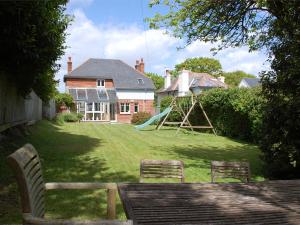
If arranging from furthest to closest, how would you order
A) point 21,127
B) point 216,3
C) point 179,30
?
point 21,127, point 179,30, point 216,3

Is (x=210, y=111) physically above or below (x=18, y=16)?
below

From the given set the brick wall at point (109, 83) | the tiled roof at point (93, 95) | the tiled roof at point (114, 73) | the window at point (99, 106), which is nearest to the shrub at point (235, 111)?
the window at point (99, 106)

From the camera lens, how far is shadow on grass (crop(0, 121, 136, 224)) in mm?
6051

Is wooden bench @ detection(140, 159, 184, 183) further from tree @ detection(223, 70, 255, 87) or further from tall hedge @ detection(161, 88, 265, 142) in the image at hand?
tree @ detection(223, 70, 255, 87)

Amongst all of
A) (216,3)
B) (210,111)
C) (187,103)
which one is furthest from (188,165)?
(187,103)

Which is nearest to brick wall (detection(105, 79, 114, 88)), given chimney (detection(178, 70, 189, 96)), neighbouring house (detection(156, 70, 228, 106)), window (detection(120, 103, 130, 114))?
window (detection(120, 103, 130, 114))

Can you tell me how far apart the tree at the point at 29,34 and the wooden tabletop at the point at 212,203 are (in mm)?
6631

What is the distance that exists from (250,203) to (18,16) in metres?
7.57

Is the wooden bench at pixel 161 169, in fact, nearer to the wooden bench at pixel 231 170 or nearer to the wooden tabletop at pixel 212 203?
the wooden bench at pixel 231 170

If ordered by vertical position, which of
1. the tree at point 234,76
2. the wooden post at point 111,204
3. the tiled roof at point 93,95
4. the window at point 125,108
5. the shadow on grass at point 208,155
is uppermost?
the tree at point 234,76

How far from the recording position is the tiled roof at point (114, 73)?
160ft

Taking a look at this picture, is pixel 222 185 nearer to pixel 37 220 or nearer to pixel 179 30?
pixel 37 220

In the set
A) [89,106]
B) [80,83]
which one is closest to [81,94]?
[89,106]

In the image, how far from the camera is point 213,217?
2936 mm
